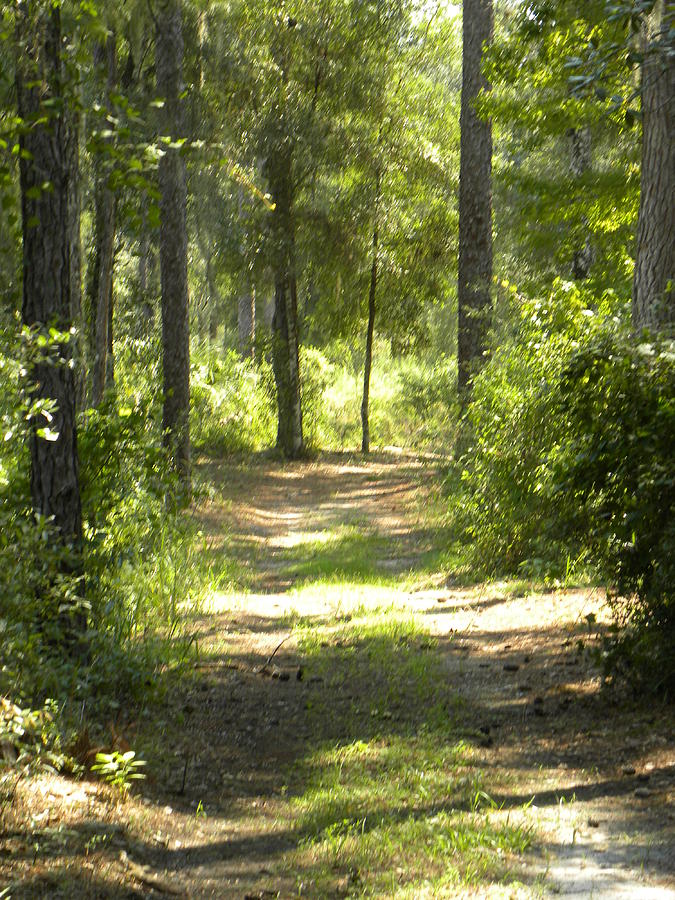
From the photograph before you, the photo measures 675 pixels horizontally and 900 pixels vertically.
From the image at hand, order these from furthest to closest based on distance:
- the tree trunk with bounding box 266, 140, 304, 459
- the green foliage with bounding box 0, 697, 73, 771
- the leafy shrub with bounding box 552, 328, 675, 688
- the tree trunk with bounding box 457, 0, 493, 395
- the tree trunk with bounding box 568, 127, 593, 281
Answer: the tree trunk with bounding box 266, 140, 304, 459 → the tree trunk with bounding box 568, 127, 593, 281 → the tree trunk with bounding box 457, 0, 493, 395 → the leafy shrub with bounding box 552, 328, 675, 688 → the green foliage with bounding box 0, 697, 73, 771

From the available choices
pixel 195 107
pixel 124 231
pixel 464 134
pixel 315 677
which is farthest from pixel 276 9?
pixel 315 677

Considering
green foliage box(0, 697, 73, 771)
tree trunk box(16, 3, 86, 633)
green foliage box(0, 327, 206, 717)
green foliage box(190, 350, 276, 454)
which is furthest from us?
green foliage box(190, 350, 276, 454)

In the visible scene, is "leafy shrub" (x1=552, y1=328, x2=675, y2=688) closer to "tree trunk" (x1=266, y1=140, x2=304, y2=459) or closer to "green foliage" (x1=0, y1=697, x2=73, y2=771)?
"green foliage" (x1=0, y1=697, x2=73, y2=771)

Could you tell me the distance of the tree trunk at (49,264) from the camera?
6.08 metres

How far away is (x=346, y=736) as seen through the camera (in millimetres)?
6238

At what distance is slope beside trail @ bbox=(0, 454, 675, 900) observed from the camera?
13.6ft

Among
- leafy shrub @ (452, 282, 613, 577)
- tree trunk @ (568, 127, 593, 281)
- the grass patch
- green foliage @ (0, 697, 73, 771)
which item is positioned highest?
tree trunk @ (568, 127, 593, 281)

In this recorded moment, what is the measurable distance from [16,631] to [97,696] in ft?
3.72

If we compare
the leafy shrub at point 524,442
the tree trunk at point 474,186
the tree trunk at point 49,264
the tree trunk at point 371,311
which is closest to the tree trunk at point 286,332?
the tree trunk at point 371,311

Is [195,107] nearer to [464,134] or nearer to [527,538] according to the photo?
[464,134]

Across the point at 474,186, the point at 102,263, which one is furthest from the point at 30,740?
Answer: the point at 474,186

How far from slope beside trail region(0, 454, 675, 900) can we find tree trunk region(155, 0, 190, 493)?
5.30 m

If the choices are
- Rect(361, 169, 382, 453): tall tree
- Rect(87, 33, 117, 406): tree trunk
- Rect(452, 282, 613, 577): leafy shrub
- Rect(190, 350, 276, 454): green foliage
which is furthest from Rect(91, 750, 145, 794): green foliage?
Rect(361, 169, 382, 453): tall tree

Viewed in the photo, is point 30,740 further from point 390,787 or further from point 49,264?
point 49,264
